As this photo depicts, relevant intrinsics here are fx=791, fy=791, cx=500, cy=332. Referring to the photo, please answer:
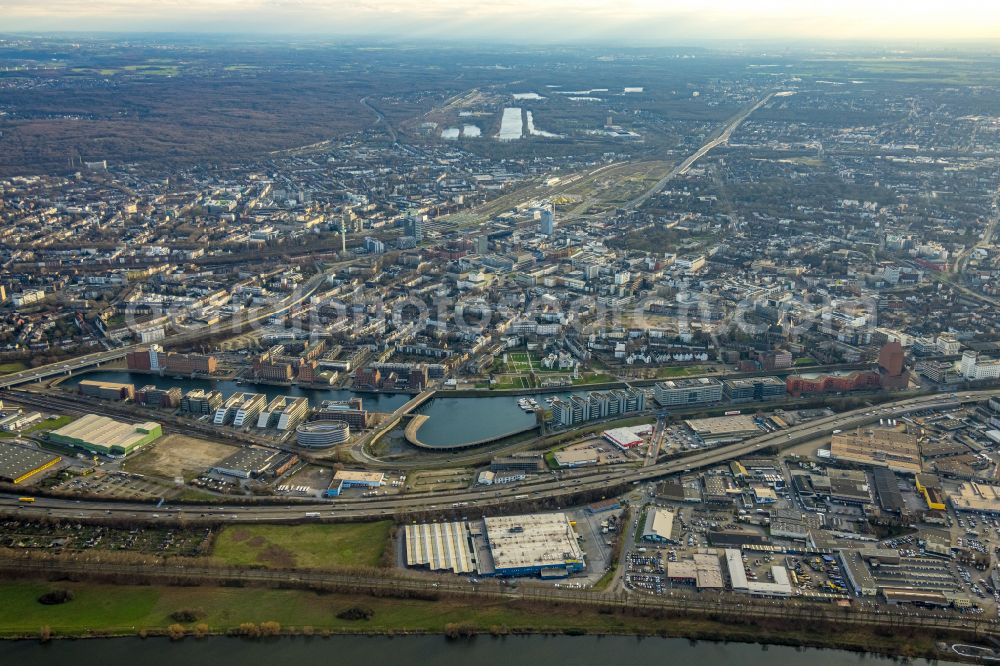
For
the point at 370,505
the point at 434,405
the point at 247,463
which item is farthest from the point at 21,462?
the point at 434,405

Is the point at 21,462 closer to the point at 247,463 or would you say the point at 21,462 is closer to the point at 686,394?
the point at 247,463

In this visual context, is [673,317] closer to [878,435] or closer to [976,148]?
[878,435]

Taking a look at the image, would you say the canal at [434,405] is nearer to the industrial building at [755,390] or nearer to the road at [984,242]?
the industrial building at [755,390]

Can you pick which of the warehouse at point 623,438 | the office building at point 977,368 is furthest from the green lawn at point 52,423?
the office building at point 977,368

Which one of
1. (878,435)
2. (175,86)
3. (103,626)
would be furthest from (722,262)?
(175,86)

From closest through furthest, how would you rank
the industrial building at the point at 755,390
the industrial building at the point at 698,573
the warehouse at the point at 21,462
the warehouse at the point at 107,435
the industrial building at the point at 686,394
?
1. the industrial building at the point at 698,573
2. the warehouse at the point at 21,462
3. the warehouse at the point at 107,435
4. the industrial building at the point at 686,394
5. the industrial building at the point at 755,390

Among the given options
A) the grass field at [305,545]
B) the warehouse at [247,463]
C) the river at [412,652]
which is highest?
the warehouse at [247,463]
